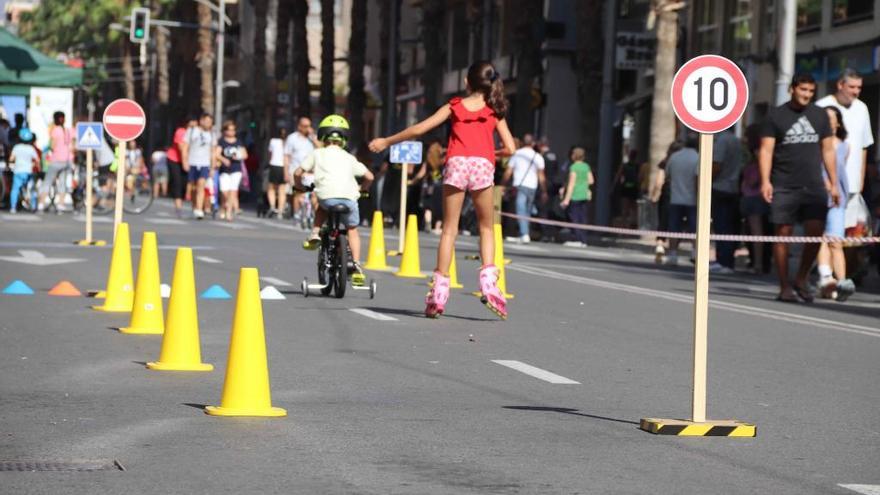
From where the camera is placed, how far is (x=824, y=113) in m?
17.9

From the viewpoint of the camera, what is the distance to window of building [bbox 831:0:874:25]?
3575 cm

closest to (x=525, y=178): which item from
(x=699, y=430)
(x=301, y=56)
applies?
(x=699, y=430)

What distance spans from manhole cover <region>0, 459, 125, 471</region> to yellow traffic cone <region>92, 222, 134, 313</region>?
24.6 ft

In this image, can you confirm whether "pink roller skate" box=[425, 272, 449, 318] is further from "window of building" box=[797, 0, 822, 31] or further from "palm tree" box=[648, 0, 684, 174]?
"window of building" box=[797, 0, 822, 31]

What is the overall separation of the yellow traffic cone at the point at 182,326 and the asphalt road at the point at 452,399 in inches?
5.8

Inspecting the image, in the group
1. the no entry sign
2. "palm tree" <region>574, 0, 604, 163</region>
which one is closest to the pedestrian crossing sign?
the no entry sign

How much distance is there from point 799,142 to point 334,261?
4.25 metres

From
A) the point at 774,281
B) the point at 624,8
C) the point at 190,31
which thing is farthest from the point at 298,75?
the point at 774,281

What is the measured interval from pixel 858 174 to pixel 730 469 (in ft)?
40.0

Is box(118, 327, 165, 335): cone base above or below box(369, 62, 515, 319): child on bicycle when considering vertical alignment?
below

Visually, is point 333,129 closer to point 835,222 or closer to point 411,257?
point 411,257

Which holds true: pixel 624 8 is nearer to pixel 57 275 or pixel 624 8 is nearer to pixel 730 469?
pixel 57 275

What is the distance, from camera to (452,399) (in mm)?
9672

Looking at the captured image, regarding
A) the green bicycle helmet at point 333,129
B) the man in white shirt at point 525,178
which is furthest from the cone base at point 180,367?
the man in white shirt at point 525,178
